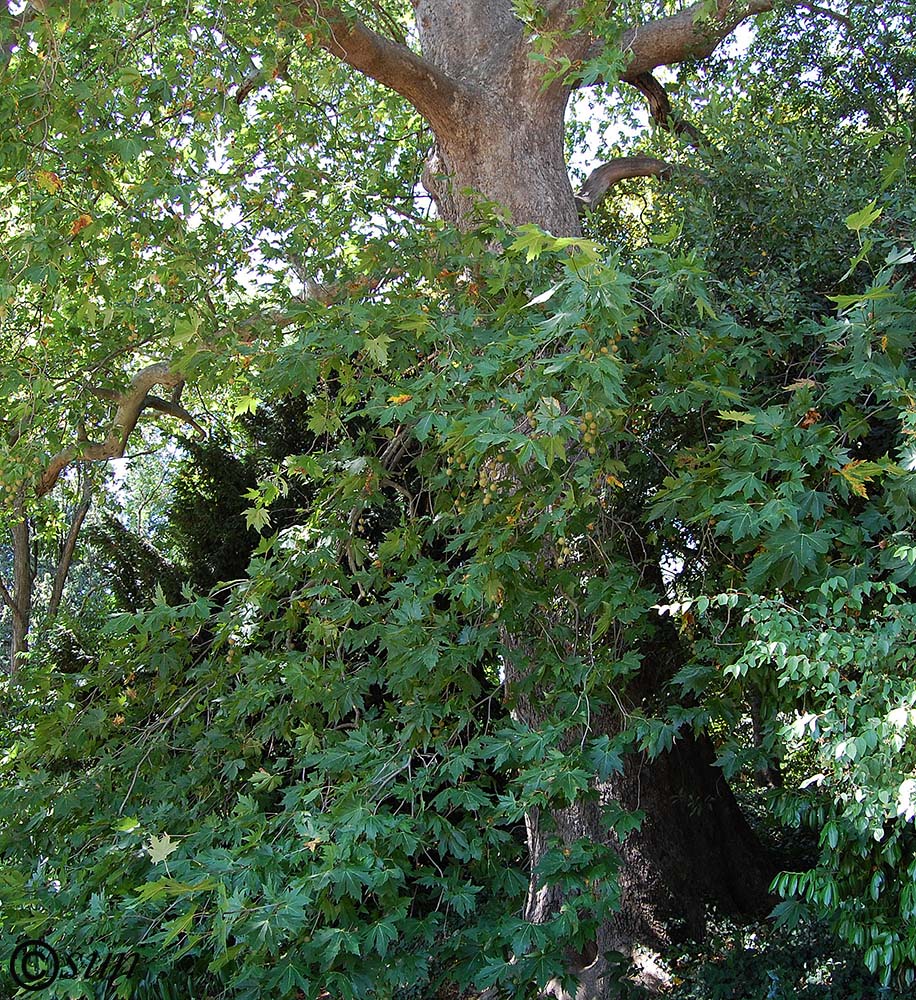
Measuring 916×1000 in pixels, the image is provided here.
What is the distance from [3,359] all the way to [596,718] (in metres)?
4.60

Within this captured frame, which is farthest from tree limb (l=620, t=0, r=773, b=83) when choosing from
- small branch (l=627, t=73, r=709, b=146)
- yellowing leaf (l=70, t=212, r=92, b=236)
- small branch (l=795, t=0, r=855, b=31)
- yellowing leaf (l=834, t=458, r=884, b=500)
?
yellowing leaf (l=834, t=458, r=884, b=500)

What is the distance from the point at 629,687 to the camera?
17.1 ft

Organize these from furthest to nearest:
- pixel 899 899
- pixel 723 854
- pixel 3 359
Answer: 1. pixel 3 359
2. pixel 723 854
3. pixel 899 899

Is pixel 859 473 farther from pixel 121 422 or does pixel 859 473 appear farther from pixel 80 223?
pixel 121 422

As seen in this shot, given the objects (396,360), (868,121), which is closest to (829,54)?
(868,121)

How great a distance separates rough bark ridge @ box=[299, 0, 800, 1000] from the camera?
5332 millimetres

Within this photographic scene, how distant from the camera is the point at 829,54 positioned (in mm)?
6918

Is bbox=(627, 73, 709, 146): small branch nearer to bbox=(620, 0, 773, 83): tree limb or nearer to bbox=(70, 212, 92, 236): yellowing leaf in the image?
bbox=(620, 0, 773, 83): tree limb

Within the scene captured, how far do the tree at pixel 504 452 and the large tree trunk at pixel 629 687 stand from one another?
2cm

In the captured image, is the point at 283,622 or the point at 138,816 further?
the point at 283,622

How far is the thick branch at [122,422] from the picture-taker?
6.72 m

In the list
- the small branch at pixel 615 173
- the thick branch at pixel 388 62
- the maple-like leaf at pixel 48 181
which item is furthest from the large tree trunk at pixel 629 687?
the maple-like leaf at pixel 48 181

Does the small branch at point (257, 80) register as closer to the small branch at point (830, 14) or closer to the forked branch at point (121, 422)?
the forked branch at point (121, 422)

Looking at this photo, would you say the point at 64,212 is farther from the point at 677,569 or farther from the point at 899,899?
the point at 899,899
